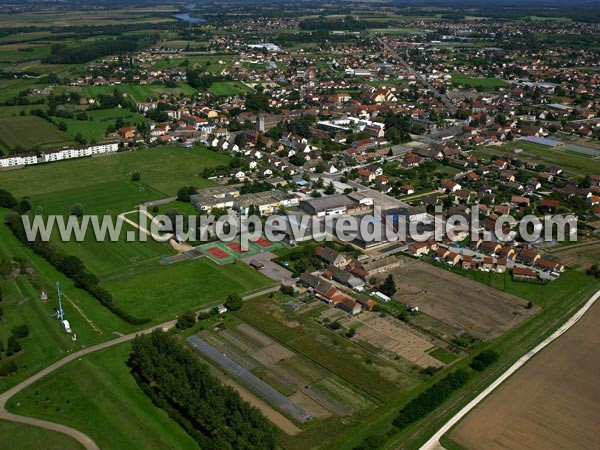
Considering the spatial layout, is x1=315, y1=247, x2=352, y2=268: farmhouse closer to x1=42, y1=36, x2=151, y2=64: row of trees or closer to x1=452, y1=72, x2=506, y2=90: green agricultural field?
x1=452, y1=72, x2=506, y2=90: green agricultural field

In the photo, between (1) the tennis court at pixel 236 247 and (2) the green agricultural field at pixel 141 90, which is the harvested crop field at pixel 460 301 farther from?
(2) the green agricultural field at pixel 141 90

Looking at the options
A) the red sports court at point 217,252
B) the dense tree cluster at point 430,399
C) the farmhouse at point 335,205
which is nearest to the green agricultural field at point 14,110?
the farmhouse at point 335,205

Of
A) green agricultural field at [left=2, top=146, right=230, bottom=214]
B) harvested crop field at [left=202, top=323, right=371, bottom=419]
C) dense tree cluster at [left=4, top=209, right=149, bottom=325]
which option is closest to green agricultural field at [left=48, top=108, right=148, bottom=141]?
green agricultural field at [left=2, top=146, right=230, bottom=214]

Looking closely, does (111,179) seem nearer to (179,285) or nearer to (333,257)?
(179,285)

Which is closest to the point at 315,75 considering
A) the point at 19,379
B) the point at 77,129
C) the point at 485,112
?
the point at 485,112

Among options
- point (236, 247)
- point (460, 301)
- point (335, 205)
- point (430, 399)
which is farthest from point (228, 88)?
point (430, 399)

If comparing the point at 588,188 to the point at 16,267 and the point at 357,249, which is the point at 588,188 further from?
the point at 16,267
